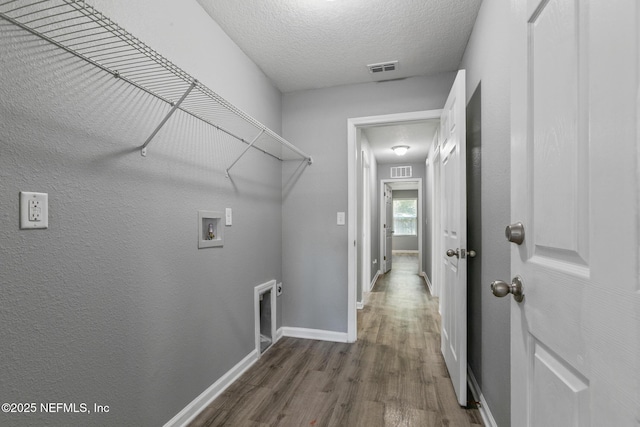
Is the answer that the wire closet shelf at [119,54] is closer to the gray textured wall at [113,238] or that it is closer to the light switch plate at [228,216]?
the gray textured wall at [113,238]

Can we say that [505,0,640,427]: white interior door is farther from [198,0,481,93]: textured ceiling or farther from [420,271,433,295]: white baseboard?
[420,271,433,295]: white baseboard

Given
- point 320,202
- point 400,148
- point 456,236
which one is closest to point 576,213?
point 456,236

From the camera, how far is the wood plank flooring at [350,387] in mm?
1731

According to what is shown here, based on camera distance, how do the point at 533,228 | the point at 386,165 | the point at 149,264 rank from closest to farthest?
the point at 533,228 → the point at 149,264 → the point at 386,165

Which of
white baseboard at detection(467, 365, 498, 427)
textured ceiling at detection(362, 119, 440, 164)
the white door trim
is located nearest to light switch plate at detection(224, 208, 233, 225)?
the white door trim

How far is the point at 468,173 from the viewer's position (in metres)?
2.15

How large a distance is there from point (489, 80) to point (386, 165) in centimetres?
503

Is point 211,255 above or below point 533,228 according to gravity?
below

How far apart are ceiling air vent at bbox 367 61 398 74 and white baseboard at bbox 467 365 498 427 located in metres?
2.37

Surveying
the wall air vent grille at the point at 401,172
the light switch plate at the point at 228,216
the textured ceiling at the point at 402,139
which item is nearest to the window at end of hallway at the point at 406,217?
the wall air vent grille at the point at 401,172

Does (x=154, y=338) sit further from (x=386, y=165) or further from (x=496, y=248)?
(x=386, y=165)

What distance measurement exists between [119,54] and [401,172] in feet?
19.1

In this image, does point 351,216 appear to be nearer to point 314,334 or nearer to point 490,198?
point 314,334

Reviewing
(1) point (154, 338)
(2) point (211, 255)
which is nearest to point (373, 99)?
(2) point (211, 255)
